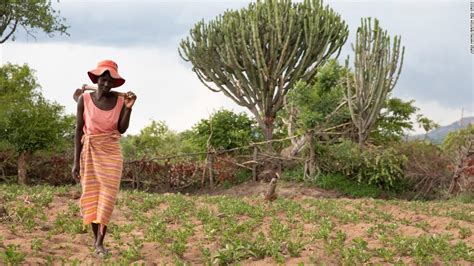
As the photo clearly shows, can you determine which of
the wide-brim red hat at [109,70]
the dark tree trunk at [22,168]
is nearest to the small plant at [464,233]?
the wide-brim red hat at [109,70]

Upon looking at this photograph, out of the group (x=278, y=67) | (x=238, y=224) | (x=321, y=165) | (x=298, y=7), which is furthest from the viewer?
(x=298, y=7)

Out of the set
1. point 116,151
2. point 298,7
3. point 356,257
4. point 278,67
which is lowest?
point 356,257

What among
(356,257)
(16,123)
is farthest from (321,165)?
(356,257)

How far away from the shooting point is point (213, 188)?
64.3 feet

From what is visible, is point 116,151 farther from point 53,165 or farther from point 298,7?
point 298,7

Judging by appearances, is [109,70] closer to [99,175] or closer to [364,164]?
[99,175]

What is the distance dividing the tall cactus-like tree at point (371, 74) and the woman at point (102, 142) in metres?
14.9

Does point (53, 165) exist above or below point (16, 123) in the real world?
below

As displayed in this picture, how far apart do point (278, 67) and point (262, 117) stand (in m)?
2.08

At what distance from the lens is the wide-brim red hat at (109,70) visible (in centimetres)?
633

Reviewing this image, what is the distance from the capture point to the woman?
640 cm

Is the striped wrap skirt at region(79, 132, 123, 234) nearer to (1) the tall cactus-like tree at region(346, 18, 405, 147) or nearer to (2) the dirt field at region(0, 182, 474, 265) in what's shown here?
(2) the dirt field at region(0, 182, 474, 265)

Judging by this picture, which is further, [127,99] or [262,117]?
[262,117]

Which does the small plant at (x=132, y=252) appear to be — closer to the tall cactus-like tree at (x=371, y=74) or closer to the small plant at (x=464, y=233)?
the small plant at (x=464, y=233)
